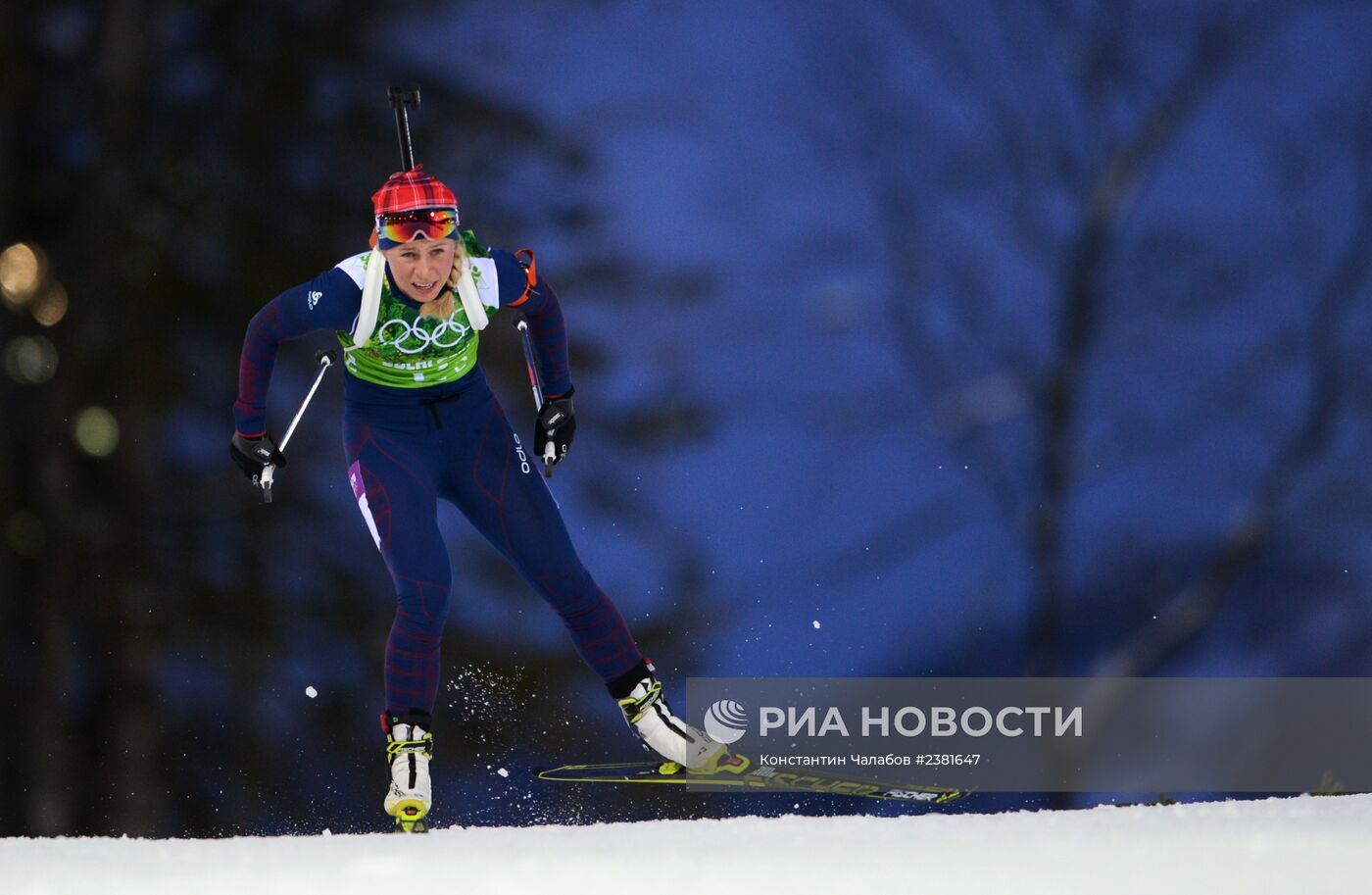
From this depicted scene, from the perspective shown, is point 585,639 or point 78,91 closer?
point 585,639

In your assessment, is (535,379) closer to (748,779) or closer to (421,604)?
(421,604)

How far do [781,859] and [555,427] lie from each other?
1.52m

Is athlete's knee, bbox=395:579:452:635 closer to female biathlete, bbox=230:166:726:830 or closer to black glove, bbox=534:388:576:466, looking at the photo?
female biathlete, bbox=230:166:726:830

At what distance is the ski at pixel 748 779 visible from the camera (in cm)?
439

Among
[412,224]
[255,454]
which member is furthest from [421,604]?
[412,224]

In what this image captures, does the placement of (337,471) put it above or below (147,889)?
above

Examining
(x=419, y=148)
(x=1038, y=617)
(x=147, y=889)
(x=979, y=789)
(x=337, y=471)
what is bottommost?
(x=147, y=889)

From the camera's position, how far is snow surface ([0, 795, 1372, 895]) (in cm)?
355

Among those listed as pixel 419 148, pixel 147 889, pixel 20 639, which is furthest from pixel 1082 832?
pixel 20 639

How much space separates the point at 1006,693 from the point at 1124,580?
73cm

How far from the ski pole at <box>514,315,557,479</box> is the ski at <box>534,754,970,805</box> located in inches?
42.2

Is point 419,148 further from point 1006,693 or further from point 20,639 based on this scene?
point 1006,693

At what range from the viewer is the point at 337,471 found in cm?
546

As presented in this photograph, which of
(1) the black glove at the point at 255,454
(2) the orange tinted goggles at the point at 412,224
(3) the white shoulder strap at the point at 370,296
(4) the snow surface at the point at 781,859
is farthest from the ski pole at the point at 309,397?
(4) the snow surface at the point at 781,859
